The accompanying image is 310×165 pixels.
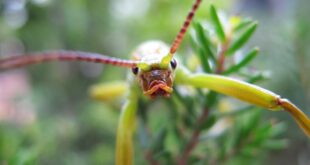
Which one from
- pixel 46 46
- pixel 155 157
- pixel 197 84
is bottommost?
pixel 155 157

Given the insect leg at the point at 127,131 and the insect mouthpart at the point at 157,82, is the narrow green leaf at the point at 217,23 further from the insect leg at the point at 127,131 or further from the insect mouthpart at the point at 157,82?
the insect leg at the point at 127,131

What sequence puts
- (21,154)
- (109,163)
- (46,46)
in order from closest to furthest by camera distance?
(21,154)
(109,163)
(46,46)

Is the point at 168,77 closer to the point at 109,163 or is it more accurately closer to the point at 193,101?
the point at 193,101

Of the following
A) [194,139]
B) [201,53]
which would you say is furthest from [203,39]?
[194,139]

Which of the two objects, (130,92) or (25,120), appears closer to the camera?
(130,92)

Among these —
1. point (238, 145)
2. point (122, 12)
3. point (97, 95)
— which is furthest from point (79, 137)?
point (238, 145)

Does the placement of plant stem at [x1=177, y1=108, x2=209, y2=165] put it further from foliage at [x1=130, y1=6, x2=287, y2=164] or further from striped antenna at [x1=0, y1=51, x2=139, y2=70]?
striped antenna at [x1=0, y1=51, x2=139, y2=70]

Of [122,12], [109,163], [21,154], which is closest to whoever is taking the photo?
[21,154]

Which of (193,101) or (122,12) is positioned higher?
(122,12)

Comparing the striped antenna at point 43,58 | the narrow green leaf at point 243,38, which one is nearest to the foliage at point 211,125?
the narrow green leaf at point 243,38
